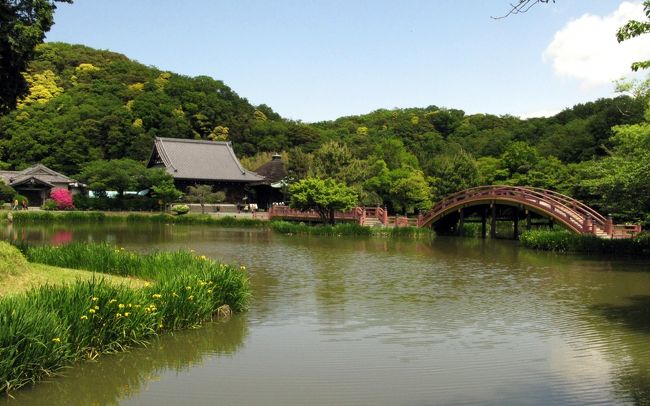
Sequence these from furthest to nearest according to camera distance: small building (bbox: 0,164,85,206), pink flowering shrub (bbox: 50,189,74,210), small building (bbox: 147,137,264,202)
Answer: small building (bbox: 147,137,264,202) → small building (bbox: 0,164,85,206) → pink flowering shrub (bbox: 50,189,74,210)

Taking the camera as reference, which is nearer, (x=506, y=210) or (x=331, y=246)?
(x=331, y=246)

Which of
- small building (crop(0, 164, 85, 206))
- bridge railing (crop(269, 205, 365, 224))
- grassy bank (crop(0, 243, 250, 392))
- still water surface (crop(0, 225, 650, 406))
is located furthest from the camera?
small building (crop(0, 164, 85, 206))

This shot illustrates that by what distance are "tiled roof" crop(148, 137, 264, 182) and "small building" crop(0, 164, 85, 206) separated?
6655 mm

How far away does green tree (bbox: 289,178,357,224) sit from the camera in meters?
32.2

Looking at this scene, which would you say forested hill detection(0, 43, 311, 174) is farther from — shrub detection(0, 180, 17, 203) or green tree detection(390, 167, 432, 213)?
green tree detection(390, 167, 432, 213)

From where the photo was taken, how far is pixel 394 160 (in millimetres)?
41438

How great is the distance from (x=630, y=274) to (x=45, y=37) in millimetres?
15493

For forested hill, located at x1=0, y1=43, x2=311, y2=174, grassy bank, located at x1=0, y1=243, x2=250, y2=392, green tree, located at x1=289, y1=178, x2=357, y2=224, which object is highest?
forested hill, located at x1=0, y1=43, x2=311, y2=174

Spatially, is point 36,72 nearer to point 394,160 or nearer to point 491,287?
point 394,160

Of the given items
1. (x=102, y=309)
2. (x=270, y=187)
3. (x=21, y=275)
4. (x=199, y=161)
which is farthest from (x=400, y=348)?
(x=199, y=161)

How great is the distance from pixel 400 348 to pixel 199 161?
40.8 m

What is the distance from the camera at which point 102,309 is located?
302 inches

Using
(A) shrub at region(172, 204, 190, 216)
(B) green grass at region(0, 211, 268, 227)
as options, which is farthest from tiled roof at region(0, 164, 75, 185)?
(A) shrub at region(172, 204, 190, 216)

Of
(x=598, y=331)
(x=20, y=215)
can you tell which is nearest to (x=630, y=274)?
(x=598, y=331)
